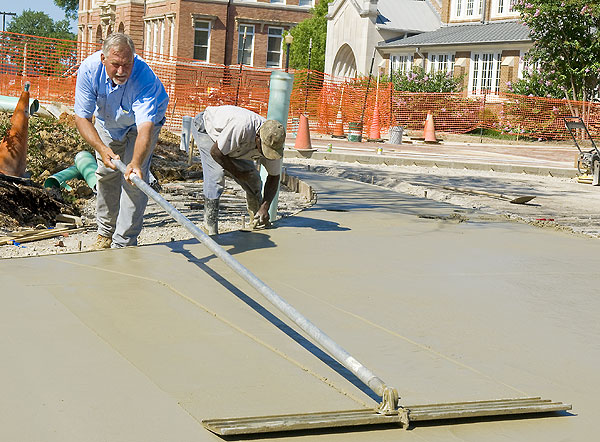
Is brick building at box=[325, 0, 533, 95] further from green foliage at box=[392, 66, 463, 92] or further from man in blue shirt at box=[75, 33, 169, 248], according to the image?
man in blue shirt at box=[75, 33, 169, 248]

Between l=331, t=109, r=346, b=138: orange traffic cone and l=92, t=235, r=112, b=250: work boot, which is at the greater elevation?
l=331, t=109, r=346, b=138: orange traffic cone

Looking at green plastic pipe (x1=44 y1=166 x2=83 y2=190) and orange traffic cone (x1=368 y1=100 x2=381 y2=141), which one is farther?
orange traffic cone (x1=368 y1=100 x2=381 y2=141)

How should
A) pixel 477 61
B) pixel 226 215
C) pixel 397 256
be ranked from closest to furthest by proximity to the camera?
pixel 397 256 → pixel 226 215 → pixel 477 61

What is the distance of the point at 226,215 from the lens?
30.3ft

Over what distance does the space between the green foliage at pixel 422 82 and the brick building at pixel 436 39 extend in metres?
1.63

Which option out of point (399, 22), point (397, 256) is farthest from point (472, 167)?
point (399, 22)

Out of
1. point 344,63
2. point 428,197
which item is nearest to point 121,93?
point 428,197

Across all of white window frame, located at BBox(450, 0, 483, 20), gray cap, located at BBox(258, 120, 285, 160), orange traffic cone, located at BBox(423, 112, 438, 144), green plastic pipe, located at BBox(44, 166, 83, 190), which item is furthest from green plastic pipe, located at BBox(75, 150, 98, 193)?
white window frame, located at BBox(450, 0, 483, 20)

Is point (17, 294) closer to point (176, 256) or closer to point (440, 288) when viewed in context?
point (176, 256)

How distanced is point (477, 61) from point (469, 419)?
37788mm

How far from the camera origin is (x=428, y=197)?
492 inches

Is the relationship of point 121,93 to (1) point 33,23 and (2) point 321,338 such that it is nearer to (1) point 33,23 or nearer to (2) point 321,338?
(2) point 321,338

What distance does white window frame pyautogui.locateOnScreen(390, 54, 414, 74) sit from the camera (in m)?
43.1

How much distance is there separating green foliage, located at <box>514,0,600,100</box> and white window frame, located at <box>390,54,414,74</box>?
9.69 m
